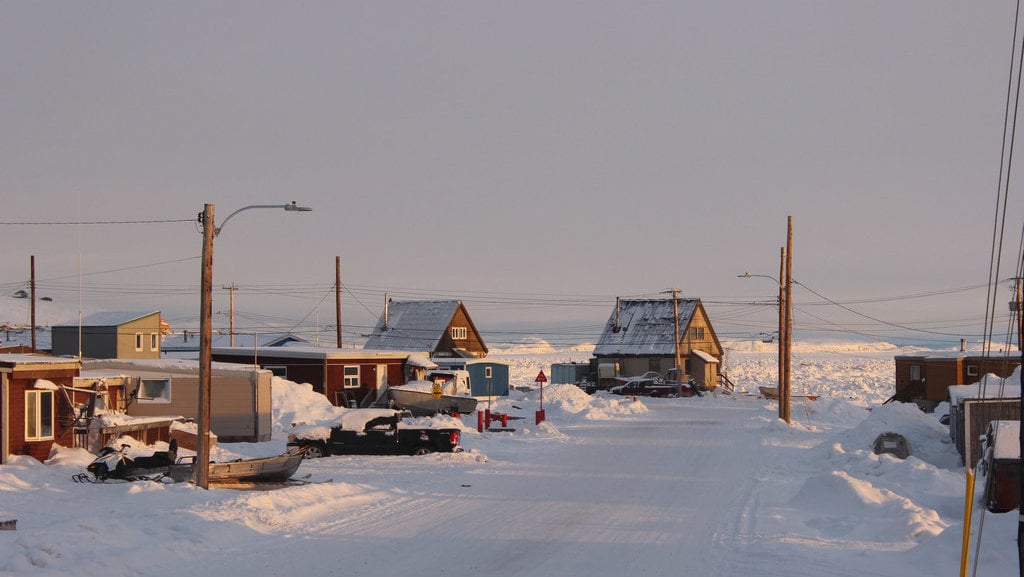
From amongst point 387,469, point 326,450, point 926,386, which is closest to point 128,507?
→ point 387,469

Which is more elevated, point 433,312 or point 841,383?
point 433,312

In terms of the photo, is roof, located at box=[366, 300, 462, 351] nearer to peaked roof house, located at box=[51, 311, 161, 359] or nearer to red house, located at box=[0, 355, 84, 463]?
peaked roof house, located at box=[51, 311, 161, 359]

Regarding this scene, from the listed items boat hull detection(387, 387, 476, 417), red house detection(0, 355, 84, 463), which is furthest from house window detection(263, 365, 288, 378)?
red house detection(0, 355, 84, 463)

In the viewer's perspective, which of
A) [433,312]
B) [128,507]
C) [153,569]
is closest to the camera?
[153,569]

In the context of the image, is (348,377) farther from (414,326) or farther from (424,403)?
(414,326)

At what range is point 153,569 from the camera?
1309 centimetres

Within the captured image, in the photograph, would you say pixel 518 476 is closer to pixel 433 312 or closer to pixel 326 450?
pixel 326 450

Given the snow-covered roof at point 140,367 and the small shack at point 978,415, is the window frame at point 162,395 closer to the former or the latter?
the snow-covered roof at point 140,367

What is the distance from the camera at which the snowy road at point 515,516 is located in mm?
13797

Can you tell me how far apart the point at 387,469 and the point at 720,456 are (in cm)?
1046

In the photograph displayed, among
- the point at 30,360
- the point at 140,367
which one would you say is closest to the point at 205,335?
the point at 30,360

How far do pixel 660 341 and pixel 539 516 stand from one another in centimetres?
6316

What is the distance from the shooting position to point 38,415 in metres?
25.1

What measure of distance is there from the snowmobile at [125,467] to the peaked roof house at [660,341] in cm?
5950
